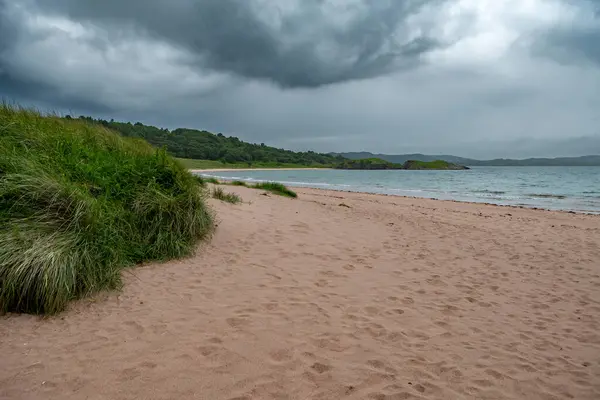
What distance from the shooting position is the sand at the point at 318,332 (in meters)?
3.32

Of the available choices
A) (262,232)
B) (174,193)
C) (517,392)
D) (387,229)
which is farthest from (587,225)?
(174,193)

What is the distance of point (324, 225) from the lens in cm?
1062

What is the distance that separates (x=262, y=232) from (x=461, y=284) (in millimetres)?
4636

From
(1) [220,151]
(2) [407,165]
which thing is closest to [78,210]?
(1) [220,151]

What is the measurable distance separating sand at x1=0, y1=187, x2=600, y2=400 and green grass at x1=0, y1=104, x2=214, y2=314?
37 cm

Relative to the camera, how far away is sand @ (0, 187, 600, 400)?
3324mm

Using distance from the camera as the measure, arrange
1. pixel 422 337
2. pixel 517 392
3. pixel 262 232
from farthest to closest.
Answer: pixel 262 232, pixel 422 337, pixel 517 392

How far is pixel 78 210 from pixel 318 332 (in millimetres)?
4012

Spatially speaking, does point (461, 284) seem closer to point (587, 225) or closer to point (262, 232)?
point (262, 232)

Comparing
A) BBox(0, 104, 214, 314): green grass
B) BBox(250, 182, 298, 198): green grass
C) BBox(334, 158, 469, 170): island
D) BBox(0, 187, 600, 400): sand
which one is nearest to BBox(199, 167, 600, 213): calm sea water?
BBox(250, 182, 298, 198): green grass

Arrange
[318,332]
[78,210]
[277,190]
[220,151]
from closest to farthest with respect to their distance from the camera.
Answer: [318,332]
[78,210]
[277,190]
[220,151]

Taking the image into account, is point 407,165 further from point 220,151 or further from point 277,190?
point 277,190

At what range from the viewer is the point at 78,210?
18.0ft

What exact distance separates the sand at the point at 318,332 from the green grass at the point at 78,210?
14.7 inches
